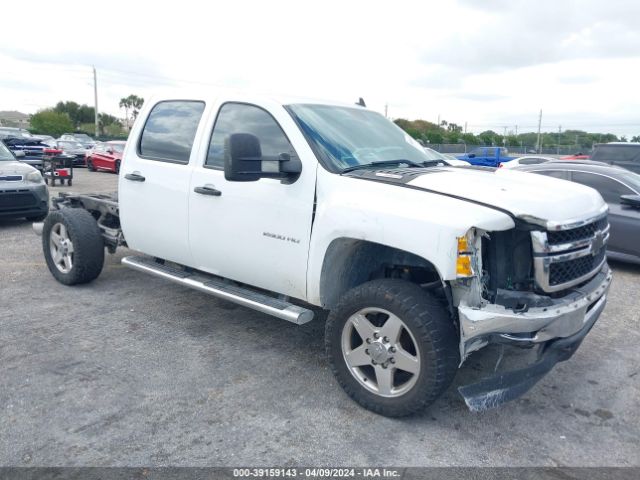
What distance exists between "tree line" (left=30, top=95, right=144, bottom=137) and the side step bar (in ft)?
215

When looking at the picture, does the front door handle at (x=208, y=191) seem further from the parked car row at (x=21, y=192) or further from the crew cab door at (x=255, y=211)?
the parked car row at (x=21, y=192)

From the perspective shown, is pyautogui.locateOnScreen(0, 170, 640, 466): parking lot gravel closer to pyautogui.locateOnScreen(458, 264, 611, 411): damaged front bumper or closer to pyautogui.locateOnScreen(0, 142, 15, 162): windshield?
pyautogui.locateOnScreen(458, 264, 611, 411): damaged front bumper

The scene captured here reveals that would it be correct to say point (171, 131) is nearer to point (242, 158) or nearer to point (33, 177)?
point (242, 158)

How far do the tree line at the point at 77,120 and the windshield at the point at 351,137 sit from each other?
66439mm

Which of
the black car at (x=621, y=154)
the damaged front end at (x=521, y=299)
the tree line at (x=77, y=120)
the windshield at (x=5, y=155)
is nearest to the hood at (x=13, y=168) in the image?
the windshield at (x=5, y=155)

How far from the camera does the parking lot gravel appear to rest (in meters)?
3.02

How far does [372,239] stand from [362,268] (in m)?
0.56

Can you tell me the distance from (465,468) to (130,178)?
3653 millimetres

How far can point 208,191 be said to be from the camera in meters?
4.26

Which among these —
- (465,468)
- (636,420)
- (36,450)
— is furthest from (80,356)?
(636,420)

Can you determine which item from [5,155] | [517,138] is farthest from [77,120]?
[5,155]

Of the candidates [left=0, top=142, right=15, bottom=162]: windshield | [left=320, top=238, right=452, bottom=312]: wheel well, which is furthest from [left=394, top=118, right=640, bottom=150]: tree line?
[left=320, top=238, right=452, bottom=312]: wheel well

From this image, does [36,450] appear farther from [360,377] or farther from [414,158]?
[414,158]

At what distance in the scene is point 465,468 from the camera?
115 inches
